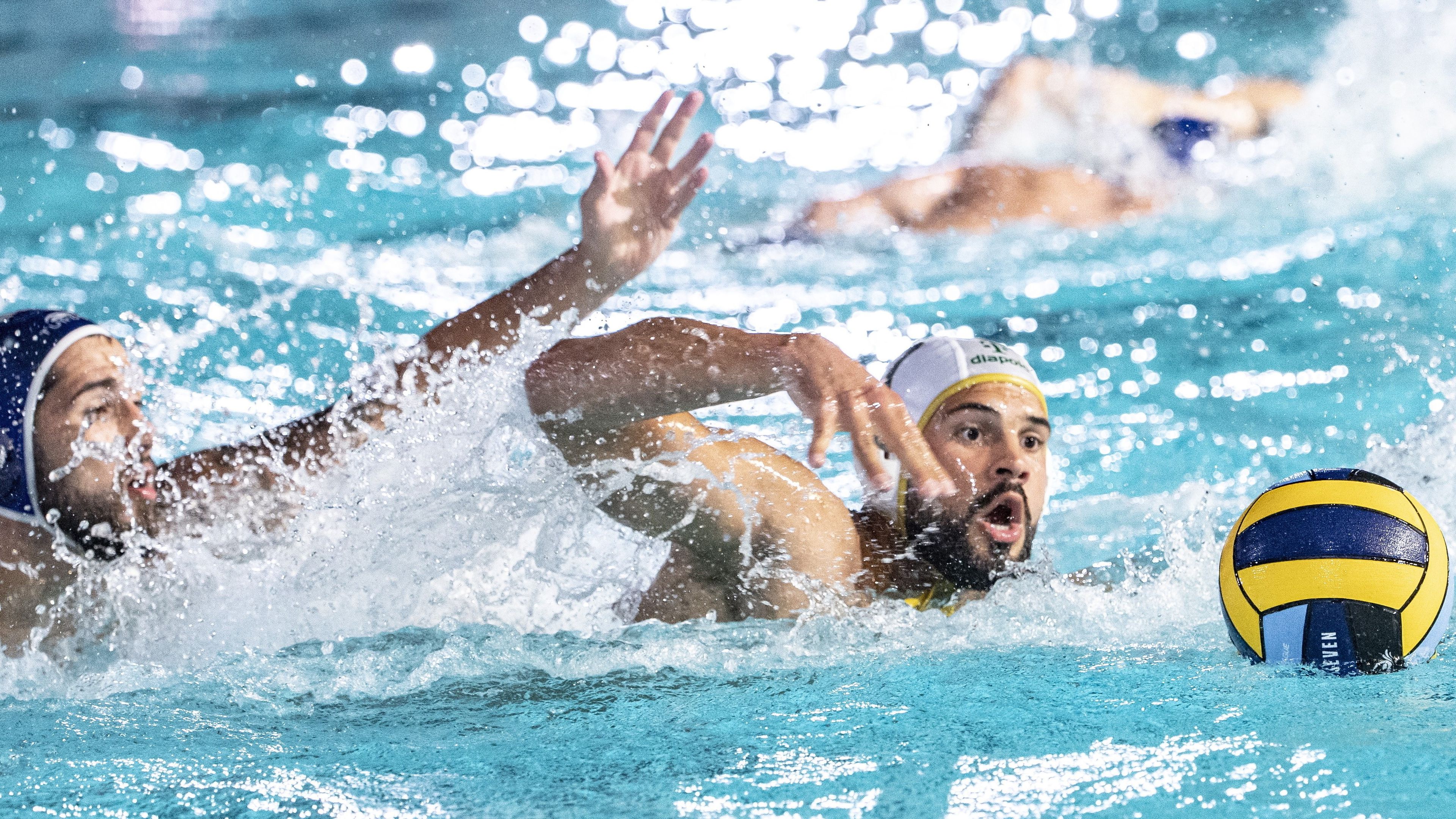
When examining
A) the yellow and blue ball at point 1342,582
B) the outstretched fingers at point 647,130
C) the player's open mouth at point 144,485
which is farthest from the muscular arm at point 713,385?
the player's open mouth at point 144,485

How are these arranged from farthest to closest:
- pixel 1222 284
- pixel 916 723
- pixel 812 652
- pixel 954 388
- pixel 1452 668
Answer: pixel 1222 284 → pixel 954 388 → pixel 812 652 → pixel 1452 668 → pixel 916 723

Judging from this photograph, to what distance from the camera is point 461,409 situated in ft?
7.73

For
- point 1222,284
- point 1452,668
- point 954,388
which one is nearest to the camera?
point 1452,668

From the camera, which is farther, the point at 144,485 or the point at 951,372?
the point at 951,372

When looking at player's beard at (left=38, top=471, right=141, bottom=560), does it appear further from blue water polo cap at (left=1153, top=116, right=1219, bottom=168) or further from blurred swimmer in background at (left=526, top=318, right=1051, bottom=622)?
blue water polo cap at (left=1153, top=116, right=1219, bottom=168)

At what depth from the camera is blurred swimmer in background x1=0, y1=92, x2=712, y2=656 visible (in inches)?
91.0

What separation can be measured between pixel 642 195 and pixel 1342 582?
1.49 meters

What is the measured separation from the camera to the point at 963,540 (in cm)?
267

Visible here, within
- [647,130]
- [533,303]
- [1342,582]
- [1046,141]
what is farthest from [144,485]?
[1046,141]

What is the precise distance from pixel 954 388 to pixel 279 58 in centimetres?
533

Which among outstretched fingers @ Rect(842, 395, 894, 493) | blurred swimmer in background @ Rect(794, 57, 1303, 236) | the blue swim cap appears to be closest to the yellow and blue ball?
outstretched fingers @ Rect(842, 395, 894, 493)

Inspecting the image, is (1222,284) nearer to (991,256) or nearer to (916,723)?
(991,256)

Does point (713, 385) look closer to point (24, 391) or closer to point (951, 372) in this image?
point (951, 372)

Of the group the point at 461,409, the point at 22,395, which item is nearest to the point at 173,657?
the point at 22,395
